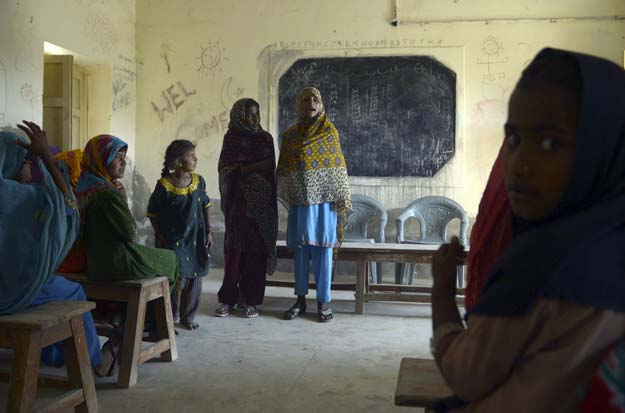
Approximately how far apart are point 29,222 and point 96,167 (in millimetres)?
860

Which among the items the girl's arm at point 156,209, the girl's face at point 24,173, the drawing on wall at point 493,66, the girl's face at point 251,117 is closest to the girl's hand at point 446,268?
the girl's face at point 24,173

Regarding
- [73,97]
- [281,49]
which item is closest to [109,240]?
[73,97]

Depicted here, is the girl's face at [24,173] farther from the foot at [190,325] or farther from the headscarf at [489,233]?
the headscarf at [489,233]

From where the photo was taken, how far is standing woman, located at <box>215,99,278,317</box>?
15.3 feet

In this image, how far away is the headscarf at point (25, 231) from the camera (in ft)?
7.74

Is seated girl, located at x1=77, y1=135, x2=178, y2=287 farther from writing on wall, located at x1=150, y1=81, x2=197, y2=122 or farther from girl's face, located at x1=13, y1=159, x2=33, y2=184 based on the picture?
writing on wall, located at x1=150, y1=81, x2=197, y2=122

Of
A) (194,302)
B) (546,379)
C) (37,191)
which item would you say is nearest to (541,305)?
(546,379)

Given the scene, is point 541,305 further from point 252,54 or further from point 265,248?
point 252,54

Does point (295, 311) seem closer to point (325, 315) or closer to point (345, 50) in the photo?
point (325, 315)

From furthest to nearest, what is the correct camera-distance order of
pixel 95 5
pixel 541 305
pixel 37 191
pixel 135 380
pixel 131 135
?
pixel 131 135 < pixel 95 5 < pixel 135 380 < pixel 37 191 < pixel 541 305

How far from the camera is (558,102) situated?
92 centimetres

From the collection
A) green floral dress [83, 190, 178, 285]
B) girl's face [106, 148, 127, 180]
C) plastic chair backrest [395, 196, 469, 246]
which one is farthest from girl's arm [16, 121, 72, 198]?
plastic chair backrest [395, 196, 469, 246]

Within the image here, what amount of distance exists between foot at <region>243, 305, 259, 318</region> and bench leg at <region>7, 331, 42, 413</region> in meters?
2.55

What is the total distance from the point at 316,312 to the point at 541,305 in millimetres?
4137
